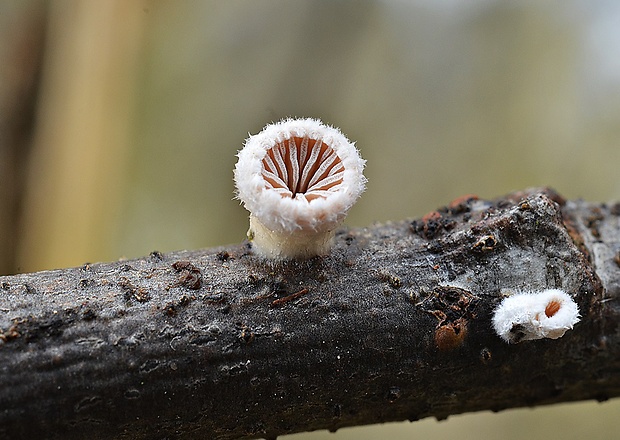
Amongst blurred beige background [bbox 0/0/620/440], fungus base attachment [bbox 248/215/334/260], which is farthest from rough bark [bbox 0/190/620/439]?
blurred beige background [bbox 0/0/620/440]

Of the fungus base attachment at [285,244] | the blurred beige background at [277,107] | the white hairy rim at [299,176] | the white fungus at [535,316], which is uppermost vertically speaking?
the blurred beige background at [277,107]

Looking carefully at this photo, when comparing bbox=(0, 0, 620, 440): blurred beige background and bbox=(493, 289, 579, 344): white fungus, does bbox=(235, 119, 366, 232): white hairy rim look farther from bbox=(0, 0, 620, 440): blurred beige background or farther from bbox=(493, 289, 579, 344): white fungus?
bbox=(0, 0, 620, 440): blurred beige background

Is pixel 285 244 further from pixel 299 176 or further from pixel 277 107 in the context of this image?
pixel 277 107

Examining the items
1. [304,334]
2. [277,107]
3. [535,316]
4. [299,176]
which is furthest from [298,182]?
[277,107]

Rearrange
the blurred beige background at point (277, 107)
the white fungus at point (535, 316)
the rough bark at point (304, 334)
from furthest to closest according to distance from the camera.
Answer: the blurred beige background at point (277, 107)
the white fungus at point (535, 316)
the rough bark at point (304, 334)

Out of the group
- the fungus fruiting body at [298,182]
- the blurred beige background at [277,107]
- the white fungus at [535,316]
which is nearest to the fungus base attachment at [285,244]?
the fungus fruiting body at [298,182]

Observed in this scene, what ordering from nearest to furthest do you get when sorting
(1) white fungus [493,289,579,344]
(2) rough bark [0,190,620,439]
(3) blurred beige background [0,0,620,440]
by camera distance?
(2) rough bark [0,190,620,439], (1) white fungus [493,289,579,344], (3) blurred beige background [0,0,620,440]

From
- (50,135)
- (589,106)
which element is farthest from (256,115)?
(589,106)

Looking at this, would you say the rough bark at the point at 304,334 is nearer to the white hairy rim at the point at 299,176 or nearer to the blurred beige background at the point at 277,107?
the white hairy rim at the point at 299,176
